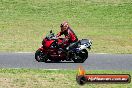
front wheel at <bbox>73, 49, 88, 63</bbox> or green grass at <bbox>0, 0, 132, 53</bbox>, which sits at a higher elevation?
front wheel at <bbox>73, 49, 88, 63</bbox>

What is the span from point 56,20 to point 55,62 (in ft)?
54.6

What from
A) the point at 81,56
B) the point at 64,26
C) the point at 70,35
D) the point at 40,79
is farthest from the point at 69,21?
the point at 40,79

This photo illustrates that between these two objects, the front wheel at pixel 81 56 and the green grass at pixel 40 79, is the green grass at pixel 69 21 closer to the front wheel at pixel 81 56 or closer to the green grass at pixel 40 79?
the front wheel at pixel 81 56

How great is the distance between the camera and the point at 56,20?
118 ft

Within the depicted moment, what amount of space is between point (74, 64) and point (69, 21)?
1690cm

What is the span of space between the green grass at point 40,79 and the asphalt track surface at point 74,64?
1.34 meters

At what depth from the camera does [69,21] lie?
118ft

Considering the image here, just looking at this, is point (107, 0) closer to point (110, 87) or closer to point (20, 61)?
point (20, 61)

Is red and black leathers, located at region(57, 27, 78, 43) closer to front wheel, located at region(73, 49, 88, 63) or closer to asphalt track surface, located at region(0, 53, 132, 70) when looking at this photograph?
front wheel, located at region(73, 49, 88, 63)

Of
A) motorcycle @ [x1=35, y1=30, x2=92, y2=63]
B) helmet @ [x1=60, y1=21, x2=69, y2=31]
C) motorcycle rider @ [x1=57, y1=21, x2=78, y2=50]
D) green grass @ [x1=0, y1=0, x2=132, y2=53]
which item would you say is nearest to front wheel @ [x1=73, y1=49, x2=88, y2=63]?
motorcycle @ [x1=35, y1=30, x2=92, y2=63]

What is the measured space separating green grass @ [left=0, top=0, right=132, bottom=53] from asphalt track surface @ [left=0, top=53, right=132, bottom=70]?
1.59 m

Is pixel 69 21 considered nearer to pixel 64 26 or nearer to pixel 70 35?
pixel 70 35

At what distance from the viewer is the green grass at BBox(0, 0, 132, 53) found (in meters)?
24.8

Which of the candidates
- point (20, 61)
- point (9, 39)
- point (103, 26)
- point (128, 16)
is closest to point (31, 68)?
point (20, 61)
